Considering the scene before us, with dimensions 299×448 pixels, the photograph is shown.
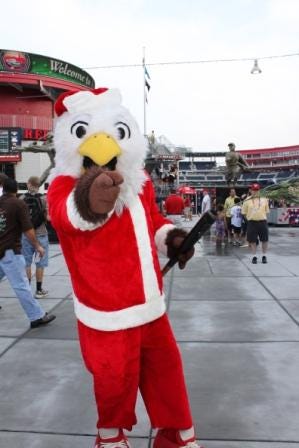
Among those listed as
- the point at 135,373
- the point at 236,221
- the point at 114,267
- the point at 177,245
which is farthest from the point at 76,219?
the point at 236,221

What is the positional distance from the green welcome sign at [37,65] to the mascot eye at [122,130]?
85.3 ft

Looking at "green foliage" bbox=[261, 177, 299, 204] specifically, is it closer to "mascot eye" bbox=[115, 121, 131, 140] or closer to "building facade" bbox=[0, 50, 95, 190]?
"mascot eye" bbox=[115, 121, 131, 140]

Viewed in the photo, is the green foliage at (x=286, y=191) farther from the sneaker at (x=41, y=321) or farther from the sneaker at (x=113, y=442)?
the sneaker at (x=113, y=442)

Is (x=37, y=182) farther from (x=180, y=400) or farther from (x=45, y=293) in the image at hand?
(x=180, y=400)

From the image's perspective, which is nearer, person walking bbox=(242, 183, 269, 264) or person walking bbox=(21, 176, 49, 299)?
person walking bbox=(21, 176, 49, 299)

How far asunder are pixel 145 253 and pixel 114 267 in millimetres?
172

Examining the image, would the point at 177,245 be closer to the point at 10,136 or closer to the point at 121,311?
the point at 121,311

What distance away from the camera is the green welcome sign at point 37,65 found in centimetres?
2573

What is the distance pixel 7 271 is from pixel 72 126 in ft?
8.76

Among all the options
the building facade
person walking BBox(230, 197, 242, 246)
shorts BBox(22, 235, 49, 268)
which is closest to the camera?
shorts BBox(22, 235, 49, 268)

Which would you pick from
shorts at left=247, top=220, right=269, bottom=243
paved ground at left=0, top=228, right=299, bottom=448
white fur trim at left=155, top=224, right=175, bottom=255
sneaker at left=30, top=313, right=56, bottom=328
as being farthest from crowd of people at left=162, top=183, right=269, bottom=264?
white fur trim at left=155, top=224, right=175, bottom=255

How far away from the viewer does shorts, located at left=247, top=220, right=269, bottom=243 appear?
349 inches

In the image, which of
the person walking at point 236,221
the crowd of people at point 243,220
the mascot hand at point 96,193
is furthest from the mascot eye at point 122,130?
the person walking at point 236,221

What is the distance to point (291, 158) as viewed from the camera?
78.9 metres
